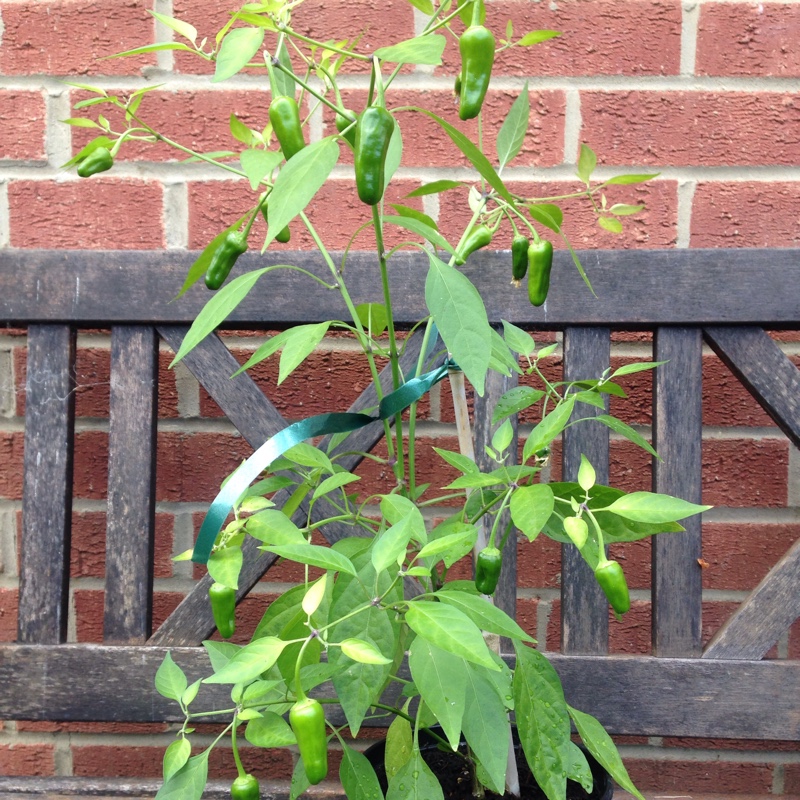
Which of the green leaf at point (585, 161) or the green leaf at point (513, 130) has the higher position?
the green leaf at point (513, 130)

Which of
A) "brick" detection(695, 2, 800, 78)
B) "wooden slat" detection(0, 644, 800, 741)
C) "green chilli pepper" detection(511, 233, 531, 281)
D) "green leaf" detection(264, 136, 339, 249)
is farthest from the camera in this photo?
"brick" detection(695, 2, 800, 78)

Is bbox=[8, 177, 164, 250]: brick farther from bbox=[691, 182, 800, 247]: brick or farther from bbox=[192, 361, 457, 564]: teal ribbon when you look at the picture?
bbox=[691, 182, 800, 247]: brick

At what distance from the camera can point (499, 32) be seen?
912 millimetres

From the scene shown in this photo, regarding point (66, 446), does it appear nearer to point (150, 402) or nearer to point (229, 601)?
point (150, 402)

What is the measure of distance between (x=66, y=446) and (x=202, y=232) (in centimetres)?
31

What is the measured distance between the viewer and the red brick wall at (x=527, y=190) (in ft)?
3.00

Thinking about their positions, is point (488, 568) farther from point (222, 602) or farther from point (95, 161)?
point (95, 161)

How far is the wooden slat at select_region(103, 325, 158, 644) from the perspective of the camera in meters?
0.81

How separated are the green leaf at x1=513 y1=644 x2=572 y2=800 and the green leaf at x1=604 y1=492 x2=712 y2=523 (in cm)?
13

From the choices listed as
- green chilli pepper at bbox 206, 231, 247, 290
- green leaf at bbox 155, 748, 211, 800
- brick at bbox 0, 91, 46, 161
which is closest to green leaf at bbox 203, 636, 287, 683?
green leaf at bbox 155, 748, 211, 800

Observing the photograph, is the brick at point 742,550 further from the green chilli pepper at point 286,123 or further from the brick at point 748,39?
the green chilli pepper at point 286,123

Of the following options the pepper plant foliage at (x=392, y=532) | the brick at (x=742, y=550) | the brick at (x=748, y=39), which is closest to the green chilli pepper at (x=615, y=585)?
the pepper plant foliage at (x=392, y=532)

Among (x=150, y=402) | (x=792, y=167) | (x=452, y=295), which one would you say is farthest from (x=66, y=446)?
(x=792, y=167)

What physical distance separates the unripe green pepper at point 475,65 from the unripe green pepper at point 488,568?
0.87ft
